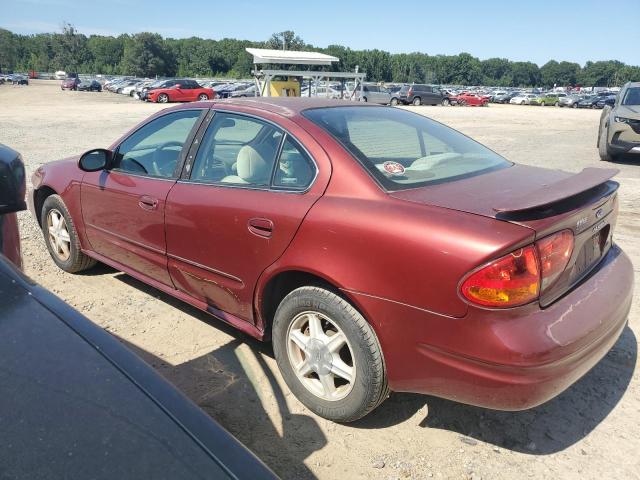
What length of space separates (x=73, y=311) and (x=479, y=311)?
4.94ft

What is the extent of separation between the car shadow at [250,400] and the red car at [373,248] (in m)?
0.16

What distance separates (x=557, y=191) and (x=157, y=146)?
2.81 meters

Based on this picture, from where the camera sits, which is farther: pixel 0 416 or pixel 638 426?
pixel 638 426

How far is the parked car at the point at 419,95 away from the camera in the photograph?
1731 inches

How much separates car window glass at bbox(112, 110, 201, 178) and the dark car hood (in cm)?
200

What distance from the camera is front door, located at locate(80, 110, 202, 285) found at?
11.4ft

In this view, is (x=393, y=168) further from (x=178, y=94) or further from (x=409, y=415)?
(x=178, y=94)

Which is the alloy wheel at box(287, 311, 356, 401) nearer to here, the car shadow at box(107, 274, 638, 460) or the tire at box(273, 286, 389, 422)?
the tire at box(273, 286, 389, 422)

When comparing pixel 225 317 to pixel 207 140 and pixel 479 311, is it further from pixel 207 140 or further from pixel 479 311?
pixel 479 311

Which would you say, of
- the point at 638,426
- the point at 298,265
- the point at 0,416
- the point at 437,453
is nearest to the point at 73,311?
the point at 0,416

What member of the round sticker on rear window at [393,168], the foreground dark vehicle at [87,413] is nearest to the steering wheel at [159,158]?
the round sticker on rear window at [393,168]

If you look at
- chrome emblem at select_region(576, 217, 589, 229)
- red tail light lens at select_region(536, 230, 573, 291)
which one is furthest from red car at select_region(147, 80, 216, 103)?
red tail light lens at select_region(536, 230, 573, 291)

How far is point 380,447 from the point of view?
2.56 meters

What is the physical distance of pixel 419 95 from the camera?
Result: 44.9m
